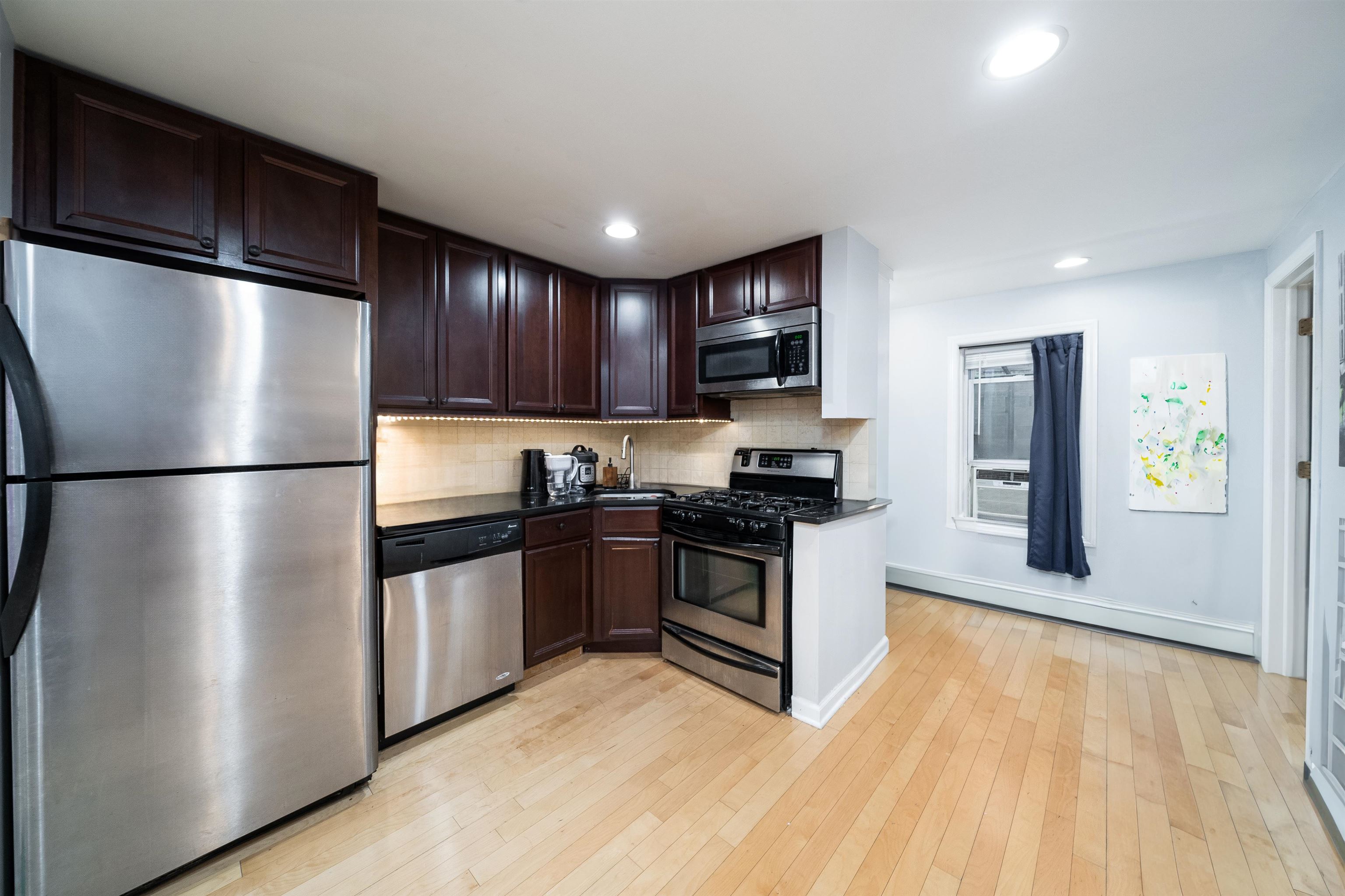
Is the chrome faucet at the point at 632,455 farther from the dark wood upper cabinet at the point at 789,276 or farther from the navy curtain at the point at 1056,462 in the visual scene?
→ the navy curtain at the point at 1056,462

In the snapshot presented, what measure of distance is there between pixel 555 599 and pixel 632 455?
1.21 m

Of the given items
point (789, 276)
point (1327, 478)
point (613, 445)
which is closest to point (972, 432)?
point (1327, 478)

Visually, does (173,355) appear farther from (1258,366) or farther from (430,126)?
(1258,366)

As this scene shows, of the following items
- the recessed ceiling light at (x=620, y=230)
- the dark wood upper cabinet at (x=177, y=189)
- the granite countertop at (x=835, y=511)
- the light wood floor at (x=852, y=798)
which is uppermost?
the recessed ceiling light at (x=620, y=230)

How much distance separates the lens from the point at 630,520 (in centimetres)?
300

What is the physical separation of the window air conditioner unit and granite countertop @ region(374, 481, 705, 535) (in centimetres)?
241

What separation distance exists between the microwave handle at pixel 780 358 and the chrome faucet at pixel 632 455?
1.26 m

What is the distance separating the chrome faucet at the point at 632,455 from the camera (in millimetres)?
3609

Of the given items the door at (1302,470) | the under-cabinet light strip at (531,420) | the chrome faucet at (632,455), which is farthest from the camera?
the chrome faucet at (632,455)

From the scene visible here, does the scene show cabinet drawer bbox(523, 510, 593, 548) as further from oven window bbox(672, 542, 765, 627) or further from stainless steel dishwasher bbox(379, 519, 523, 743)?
oven window bbox(672, 542, 765, 627)

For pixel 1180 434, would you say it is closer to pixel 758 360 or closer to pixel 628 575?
pixel 758 360

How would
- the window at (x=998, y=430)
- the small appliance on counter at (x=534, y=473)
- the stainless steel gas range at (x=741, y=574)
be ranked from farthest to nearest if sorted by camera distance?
the window at (x=998, y=430), the small appliance on counter at (x=534, y=473), the stainless steel gas range at (x=741, y=574)

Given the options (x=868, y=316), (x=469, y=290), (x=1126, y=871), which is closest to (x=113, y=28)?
(x=469, y=290)

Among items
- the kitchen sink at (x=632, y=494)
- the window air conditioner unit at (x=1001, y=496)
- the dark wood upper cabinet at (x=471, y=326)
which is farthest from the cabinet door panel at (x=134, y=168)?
the window air conditioner unit at (x=1001, y=496)
